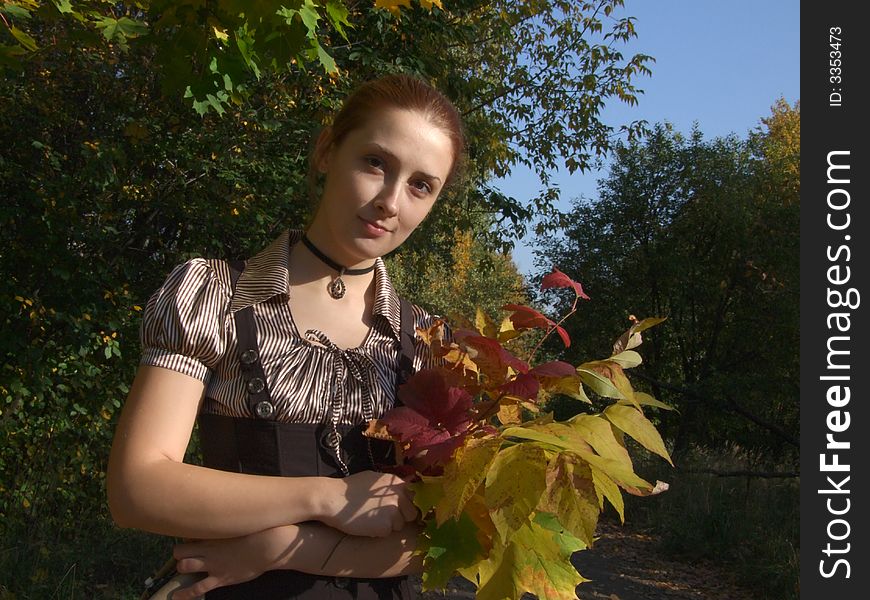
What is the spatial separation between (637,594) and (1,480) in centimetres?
512

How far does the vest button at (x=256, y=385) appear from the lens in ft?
4.42

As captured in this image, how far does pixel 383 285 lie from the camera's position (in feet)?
5.32

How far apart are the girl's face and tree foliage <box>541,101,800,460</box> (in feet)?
34.3

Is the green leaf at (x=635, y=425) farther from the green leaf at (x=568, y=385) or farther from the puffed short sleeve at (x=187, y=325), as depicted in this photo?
the puffed short sleeve at (x=187, y=325)

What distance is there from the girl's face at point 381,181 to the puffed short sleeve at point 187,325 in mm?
268

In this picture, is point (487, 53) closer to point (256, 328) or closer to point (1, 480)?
point (1, 480)

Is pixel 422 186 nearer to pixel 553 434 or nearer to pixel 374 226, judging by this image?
pixel 374 226

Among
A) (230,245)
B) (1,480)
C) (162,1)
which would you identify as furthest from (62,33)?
(162,1)

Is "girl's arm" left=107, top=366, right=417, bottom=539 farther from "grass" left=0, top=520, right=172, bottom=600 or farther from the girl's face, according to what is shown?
"grass" left=0, top=520, right=172, bottom=600

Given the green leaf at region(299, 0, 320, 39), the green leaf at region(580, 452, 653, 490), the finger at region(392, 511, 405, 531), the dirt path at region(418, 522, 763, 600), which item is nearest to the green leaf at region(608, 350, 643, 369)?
the green leaf at region(580, 452, 653, 490)

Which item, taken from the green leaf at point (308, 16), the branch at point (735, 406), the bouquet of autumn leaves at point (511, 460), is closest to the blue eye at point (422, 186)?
the bouquet of autumn leaves at point (511, 460)

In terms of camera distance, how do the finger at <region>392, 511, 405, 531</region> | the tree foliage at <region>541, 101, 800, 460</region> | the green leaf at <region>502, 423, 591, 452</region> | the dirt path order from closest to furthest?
the green leaf at <region>502, 423, 591, 452</region> → the finger at <region>392, 511, 405, 531</region> → the dirt path → the tree foliage at <region>541, 101, 800, 460</region>

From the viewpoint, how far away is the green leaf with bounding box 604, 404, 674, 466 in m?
1.22

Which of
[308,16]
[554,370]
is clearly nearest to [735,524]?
[308,16]
